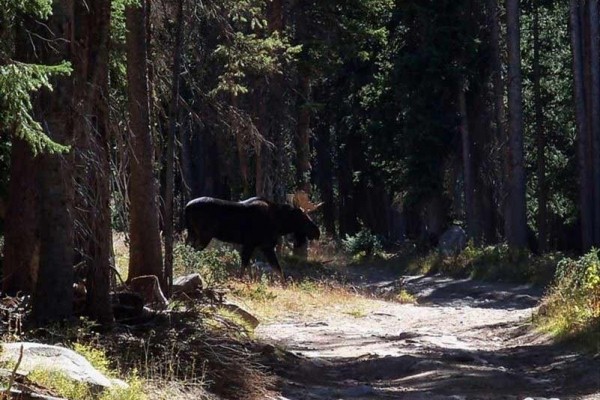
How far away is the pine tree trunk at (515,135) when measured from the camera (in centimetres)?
3366

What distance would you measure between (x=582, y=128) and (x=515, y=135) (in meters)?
2.10

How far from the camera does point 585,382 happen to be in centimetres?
1251

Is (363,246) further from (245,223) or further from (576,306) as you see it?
(576,306)

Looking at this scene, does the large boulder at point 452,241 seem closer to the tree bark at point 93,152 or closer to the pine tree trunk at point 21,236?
the pine tree trunk at point 21,236

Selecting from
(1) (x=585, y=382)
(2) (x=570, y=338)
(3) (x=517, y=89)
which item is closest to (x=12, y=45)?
(1) (x=585, y=382)

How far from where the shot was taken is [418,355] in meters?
14.8

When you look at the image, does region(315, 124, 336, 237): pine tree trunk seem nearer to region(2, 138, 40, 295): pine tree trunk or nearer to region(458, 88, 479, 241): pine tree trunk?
region(458, 88, 479, 241): pine tree trunk

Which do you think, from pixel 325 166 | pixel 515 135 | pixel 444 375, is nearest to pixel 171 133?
pixel 444 375

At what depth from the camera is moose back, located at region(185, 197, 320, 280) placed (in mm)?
25781

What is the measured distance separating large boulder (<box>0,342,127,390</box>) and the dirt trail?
320 cm

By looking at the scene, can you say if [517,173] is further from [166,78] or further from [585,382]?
[585,382]

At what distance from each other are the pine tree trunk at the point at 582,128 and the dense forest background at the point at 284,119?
7 cm

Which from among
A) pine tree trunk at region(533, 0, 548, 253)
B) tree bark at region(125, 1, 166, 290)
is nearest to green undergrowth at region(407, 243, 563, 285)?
pine tree trunk at region(533, 0, 548, 253)

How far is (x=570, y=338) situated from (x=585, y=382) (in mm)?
2730
